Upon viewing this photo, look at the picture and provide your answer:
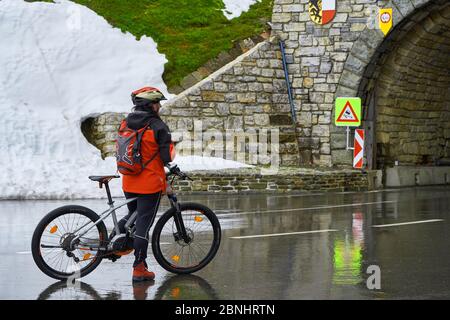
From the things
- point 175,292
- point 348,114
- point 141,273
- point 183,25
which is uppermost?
point 183,25

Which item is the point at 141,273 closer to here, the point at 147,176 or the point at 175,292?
the point at 175,292

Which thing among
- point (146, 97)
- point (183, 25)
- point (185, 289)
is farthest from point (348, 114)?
point (185, 289)

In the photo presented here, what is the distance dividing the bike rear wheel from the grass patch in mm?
15966

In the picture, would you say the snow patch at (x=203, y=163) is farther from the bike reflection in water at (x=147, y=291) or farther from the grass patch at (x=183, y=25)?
Answer: the bike reflection in water at (x=147, y=291)

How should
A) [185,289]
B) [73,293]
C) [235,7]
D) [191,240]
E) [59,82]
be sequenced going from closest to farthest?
1. [73,293]
2. [185,289]
3. [191,240]
4. [59,82]
5. [235,7]

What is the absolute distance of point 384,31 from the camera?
79.6ft

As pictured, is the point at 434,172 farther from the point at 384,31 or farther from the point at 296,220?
the point at 296,220

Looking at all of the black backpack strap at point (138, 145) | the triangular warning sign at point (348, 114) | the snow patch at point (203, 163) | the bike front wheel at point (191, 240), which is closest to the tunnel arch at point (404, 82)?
the triangular warning sign at point (348, 114)

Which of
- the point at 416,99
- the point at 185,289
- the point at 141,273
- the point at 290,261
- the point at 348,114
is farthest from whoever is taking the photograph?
the point at 416,99

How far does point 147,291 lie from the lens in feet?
26.0

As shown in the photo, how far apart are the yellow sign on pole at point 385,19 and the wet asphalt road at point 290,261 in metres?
8.48

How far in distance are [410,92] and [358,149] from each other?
3168 mm

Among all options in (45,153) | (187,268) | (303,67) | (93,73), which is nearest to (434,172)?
(303,67)

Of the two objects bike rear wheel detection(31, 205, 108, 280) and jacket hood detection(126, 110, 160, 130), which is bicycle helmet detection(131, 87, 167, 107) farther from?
bike rear wheel detection(31, 205, 108, 280)
